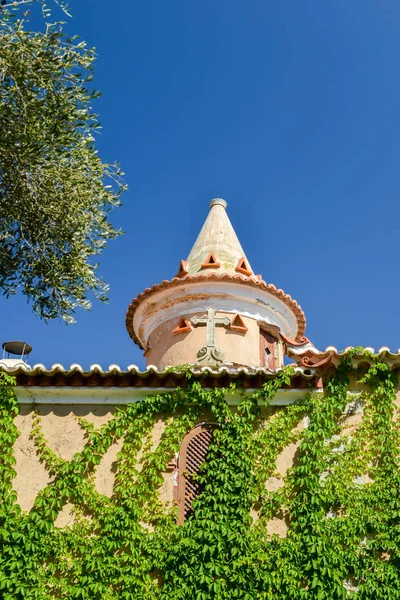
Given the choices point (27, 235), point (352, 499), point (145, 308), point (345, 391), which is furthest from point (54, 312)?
point (352, 499)

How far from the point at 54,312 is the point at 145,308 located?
319cm

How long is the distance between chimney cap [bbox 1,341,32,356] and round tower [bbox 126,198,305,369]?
2.64 metres

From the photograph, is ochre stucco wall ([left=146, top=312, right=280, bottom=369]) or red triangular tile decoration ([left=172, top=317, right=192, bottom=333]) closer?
A: ochre stucco wall ([left=146, top=312, right=280, bottom=369])

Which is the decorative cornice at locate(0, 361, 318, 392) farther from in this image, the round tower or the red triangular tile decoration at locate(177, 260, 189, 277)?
the red triangular tile decoration at locate(177, 260, 189, 277)

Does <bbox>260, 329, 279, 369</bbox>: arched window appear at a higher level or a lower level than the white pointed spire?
lower

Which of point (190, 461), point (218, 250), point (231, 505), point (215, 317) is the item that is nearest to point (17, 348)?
point (215, 317)

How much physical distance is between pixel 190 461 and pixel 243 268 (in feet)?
22.0

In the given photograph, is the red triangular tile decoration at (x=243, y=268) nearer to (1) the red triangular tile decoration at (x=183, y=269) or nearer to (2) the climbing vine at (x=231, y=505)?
(1) the red triangular tile decoration at (x=183, y=269)

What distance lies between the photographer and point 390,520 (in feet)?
31.1

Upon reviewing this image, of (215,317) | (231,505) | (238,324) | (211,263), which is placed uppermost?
(211,263)

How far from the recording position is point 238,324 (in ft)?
46.8

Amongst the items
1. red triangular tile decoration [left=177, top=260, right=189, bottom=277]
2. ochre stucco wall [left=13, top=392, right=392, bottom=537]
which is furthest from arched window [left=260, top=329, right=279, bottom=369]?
ochre stucco wall [left=13, top=392, right=392, bottom=537]

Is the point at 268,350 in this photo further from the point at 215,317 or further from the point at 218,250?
the point at 218,250

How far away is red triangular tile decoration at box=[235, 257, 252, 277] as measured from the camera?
51.5 ft
